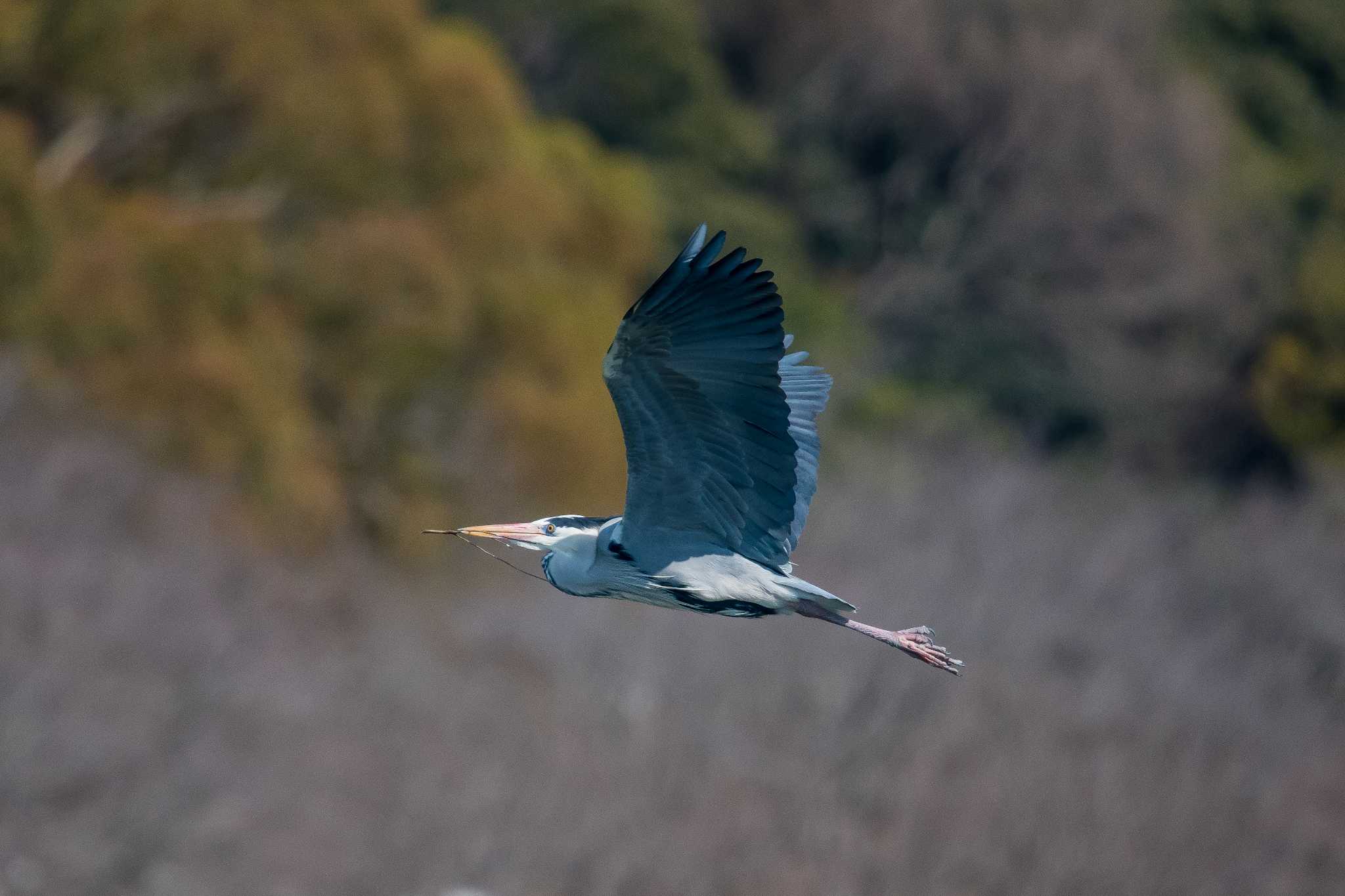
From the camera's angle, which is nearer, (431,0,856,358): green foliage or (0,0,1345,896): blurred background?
(0,0,1345,896): blurred background

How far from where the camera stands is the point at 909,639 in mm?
7301

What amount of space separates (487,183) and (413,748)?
8249 mm

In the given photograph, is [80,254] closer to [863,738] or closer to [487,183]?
[487,183]

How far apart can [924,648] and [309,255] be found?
66.5 ft

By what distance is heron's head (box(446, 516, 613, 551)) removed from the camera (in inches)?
278

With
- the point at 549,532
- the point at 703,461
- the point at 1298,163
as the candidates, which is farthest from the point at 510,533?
the point at 1298,163

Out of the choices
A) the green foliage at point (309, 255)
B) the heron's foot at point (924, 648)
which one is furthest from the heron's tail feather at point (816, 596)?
the green foliage at point (309, 255)

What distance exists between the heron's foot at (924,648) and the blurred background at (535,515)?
1212cm

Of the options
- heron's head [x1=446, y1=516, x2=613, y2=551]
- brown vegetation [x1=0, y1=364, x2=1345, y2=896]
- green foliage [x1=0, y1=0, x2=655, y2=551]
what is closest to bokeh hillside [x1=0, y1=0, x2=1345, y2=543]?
green foliage [x1=0, y1=0, x2=655, y2=551]

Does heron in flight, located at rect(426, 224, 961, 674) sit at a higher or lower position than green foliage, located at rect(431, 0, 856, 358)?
higher

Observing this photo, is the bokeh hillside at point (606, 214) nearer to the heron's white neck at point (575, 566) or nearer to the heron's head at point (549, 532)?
the heron's head at point (549, 532)

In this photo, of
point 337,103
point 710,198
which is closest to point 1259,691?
point 710,198

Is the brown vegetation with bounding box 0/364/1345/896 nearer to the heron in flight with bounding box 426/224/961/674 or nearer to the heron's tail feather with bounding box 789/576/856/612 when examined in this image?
the heron in flight with bounding box 426/224/961/674

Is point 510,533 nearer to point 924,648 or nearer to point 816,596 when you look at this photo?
point 816,596
